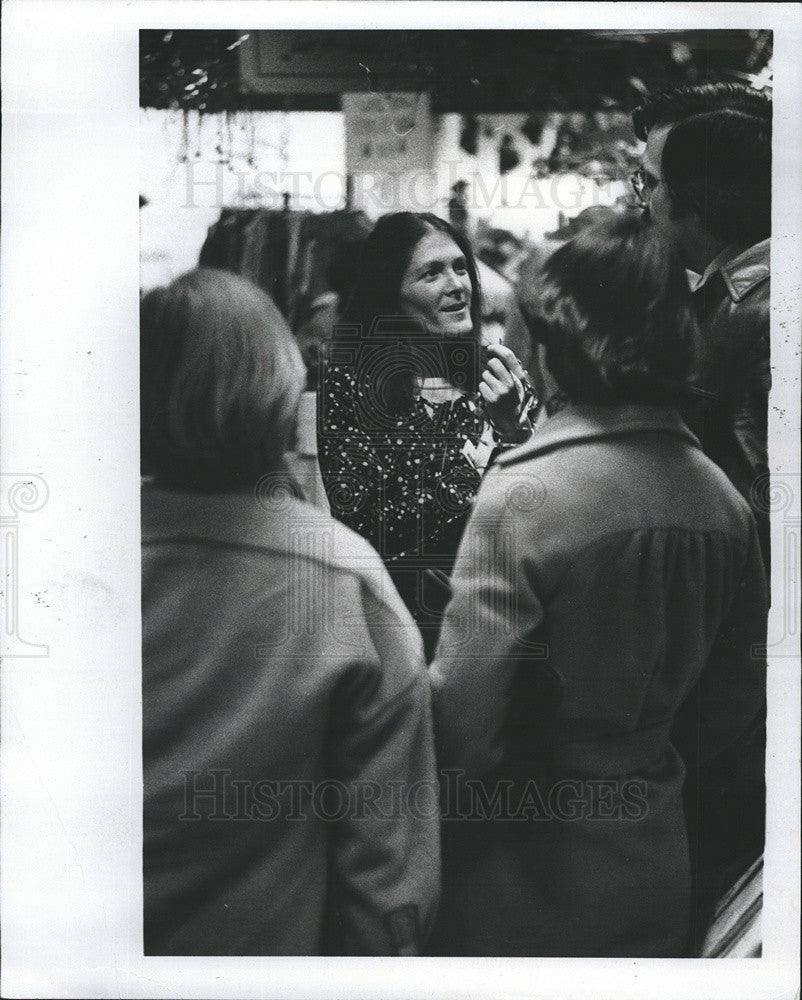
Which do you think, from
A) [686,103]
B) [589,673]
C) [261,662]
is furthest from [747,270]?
[261,662]

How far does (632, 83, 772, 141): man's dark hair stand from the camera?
6.28ft

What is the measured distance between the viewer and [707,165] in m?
1.93

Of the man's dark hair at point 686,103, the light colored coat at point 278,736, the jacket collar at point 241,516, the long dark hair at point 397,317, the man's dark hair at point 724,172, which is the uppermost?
the man's dark hair at point 686,103

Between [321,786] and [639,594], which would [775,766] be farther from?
[321,786]

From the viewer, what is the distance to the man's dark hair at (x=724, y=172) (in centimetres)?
192

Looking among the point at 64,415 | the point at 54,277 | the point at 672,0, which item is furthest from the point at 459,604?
the point at 672,0

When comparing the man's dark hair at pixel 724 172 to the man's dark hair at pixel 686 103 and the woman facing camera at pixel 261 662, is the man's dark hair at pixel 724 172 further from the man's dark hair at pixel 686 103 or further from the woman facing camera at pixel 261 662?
the woman facing camera at pixel 261 662

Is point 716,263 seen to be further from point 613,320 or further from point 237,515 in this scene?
point 237,515

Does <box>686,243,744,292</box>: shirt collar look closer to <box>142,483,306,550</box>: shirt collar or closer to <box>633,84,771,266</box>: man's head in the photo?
<box>633,84,771,266</box>: man's head

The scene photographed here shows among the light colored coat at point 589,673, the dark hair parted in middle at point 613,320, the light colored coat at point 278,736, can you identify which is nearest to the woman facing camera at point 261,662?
the light colored coat at point 278,736

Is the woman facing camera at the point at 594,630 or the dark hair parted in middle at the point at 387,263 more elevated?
the dark hair parted in middle at the point at 387,263

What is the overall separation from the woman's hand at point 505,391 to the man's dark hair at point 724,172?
1.43ft

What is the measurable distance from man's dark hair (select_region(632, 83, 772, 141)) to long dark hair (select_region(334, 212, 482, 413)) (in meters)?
0.41

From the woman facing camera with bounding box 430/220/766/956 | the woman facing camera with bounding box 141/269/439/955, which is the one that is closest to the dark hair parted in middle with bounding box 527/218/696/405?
the woman facing camera with bounding box 430/220/766/956
